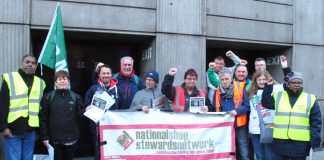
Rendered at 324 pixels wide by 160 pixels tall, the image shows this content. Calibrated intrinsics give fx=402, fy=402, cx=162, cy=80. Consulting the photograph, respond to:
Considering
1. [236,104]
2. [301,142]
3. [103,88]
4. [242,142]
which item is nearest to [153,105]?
[103,88]

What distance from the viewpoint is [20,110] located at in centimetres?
584

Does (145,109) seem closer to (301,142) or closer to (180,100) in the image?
(180,100)

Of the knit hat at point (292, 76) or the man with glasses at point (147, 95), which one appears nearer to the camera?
the knit hat at point (292, 76)

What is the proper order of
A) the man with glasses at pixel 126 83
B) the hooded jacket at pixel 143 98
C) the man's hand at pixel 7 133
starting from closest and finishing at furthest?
the man's hand at pixel 7 133
the hooded jacket at pixel 143 98
the man with glasses at pixel 126 83

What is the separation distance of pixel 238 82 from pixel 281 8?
13.4 feet

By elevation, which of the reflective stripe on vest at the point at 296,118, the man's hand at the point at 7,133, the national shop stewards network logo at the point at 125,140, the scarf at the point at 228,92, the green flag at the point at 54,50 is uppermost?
the green flag at the point at 54,50

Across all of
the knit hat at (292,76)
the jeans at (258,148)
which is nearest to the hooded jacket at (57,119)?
the jeans at (258,148)

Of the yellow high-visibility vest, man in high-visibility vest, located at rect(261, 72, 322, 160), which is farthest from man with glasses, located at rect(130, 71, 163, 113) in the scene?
man in high-visibility vest, located at rect(261, 72, 322, 160)

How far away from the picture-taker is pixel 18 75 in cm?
590

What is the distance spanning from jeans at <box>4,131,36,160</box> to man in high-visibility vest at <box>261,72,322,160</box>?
11.9ft

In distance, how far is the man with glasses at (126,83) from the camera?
6734 millimetres

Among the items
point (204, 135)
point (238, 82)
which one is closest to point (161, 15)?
point (238, 82)

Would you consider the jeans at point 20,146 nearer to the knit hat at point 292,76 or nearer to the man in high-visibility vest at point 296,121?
the man in high-visibility vest at point 296,121

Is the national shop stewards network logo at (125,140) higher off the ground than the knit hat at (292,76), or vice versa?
the knit hat at (292,76)
